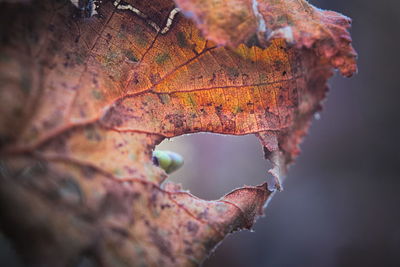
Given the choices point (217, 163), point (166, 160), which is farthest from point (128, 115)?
point (217, 163)

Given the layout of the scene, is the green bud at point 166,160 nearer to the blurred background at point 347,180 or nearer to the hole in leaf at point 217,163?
the blurred background at point 347,180

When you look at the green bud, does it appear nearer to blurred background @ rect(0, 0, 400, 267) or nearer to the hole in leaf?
blurred background @ rect(0, 0, 400, 267)

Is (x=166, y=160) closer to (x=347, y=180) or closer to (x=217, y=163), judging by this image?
(x=347, y=180)

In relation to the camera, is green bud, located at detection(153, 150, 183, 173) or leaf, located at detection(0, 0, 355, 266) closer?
leaf, located at detection(0, 0, 355, 266)

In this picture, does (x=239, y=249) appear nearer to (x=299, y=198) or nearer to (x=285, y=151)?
(x=299, y=198)

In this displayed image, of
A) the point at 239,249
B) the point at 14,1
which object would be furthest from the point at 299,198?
the point at 14,1

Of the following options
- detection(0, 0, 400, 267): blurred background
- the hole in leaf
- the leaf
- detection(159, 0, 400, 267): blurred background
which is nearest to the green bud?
the leaf
